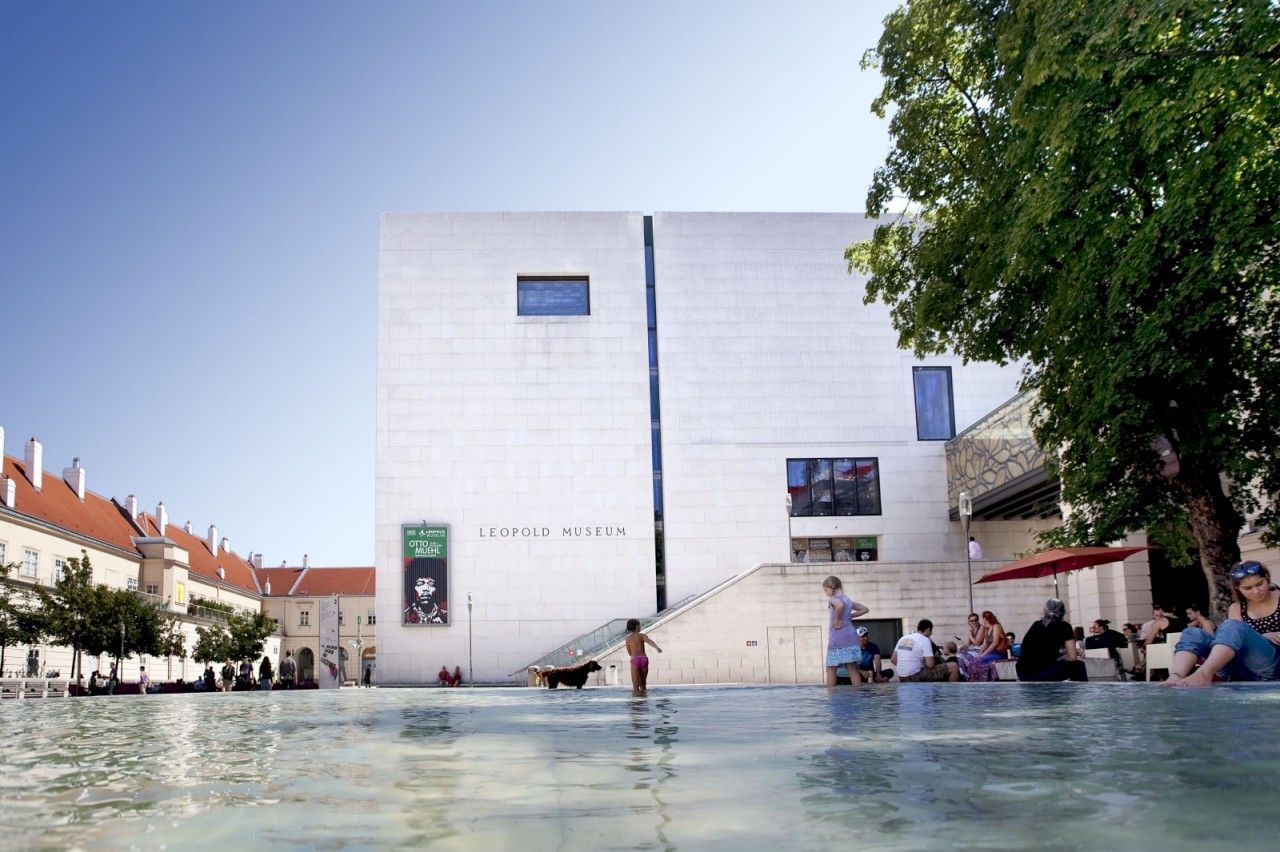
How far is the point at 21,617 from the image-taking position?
1727 inches

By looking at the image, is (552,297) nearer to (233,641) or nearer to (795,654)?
(795,654)

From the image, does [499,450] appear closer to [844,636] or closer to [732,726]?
[844,636]

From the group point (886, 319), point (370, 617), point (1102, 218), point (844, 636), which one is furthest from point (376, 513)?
point (370, 617)

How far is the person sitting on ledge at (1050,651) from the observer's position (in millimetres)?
15141

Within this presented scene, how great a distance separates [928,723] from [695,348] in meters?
43.0

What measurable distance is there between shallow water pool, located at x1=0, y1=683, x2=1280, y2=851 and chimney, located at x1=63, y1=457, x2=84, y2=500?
2835 inches

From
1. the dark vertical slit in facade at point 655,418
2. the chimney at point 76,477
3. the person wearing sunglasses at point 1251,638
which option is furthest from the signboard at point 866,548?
the chimney at point 76,477

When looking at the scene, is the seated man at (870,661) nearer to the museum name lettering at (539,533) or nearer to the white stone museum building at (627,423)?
the white stone museum building at (627,423)

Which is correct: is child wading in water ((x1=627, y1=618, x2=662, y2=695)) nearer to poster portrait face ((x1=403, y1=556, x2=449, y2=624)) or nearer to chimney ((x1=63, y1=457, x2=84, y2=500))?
poster portrait face ((x1=403, y1=556, x2=449, y2=624))

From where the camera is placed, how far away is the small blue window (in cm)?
5078

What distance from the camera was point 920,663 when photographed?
64.5 ft

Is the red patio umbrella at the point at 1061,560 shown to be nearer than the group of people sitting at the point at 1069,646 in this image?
No

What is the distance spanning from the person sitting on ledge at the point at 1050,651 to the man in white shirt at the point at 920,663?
13.4ft

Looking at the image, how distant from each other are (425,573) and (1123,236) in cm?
3680
